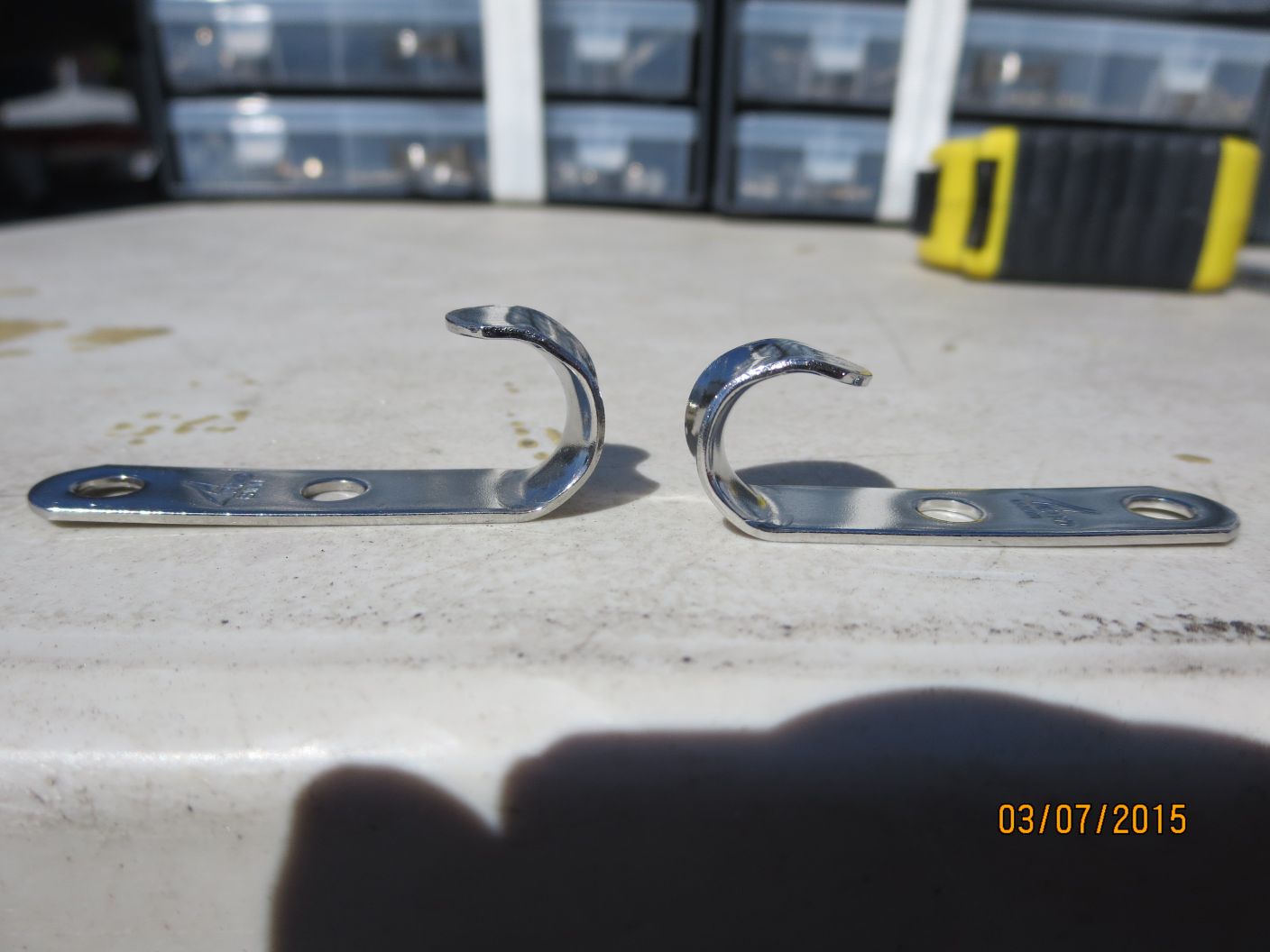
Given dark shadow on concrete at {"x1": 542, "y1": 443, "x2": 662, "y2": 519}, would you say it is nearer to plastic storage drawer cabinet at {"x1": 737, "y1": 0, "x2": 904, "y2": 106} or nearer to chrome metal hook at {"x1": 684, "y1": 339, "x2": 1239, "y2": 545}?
chrome metal hook at {"x1": 684, "y1": 339, "x2": 1239, "y2": 545}

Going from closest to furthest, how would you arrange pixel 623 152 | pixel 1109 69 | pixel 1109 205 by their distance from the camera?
pixel 1109 205
pixel 1109 69
pixel 623 152

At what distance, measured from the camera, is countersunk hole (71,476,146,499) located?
0.47 m

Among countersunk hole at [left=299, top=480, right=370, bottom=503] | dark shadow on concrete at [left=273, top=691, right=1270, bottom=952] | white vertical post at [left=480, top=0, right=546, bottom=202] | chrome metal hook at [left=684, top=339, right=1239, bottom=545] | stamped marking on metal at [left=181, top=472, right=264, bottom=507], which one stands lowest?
dark shadow on concrete at [left=273, top=691, right=1270, bottom=952]

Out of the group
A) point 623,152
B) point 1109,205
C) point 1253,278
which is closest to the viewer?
point 1109,205

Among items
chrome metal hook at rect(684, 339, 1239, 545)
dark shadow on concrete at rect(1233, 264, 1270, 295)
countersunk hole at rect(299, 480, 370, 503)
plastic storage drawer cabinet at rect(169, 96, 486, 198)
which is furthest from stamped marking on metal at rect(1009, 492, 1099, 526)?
plastic storage drawer cabinet at rect(169, 96, 486, 198)

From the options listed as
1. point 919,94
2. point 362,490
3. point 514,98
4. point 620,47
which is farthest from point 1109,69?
point 362,490

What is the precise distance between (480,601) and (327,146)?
5.36 feet

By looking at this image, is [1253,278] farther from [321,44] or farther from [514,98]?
[321,44]

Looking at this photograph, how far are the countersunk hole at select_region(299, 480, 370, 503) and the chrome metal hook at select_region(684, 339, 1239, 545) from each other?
200mm

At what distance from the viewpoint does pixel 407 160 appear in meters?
1.76

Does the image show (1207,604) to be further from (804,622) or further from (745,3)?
(745,3)

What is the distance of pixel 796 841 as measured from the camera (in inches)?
12.8

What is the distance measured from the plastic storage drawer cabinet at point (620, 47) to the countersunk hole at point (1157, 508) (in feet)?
4.79

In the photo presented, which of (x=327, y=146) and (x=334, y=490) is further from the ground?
(x=327, y=146)
